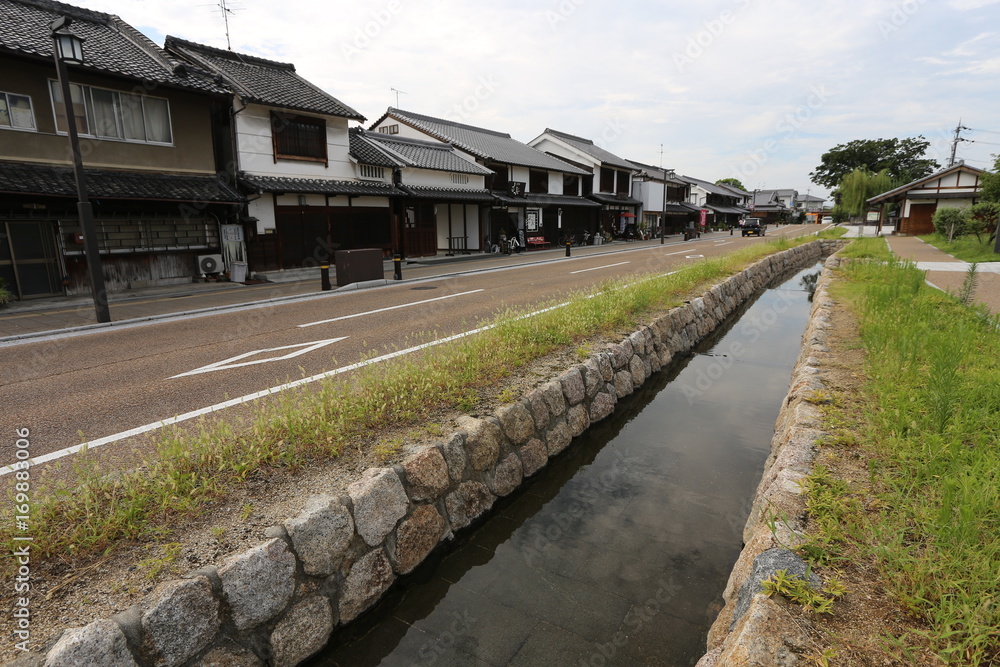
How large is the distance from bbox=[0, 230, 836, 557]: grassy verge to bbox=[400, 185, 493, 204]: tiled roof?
720 inches

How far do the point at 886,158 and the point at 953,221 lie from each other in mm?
58222

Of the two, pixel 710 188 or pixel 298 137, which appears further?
pixel 710 188

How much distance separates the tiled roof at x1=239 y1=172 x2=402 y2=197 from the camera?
17.9 m

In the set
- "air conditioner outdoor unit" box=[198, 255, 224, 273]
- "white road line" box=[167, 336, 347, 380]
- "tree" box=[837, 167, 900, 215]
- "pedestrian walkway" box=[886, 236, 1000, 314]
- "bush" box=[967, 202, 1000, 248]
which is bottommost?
"white road line" box=[167, 336, 347, 380]

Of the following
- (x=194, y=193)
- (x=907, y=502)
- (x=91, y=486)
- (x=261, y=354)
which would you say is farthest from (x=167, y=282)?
(x=907, y=502)

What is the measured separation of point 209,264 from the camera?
17.9 meters

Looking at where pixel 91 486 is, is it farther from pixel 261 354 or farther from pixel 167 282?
pixel 167 282

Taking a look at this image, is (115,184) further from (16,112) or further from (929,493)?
(929,493)

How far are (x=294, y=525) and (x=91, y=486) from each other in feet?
4.62

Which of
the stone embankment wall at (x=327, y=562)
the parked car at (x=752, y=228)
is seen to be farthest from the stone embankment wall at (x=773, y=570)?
the parked car at (x=752, y=228)

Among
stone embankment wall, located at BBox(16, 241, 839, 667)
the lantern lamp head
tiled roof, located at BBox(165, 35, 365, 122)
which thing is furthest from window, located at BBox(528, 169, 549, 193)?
stone embankment wall, located at BBox(16, 241, 839, 667)

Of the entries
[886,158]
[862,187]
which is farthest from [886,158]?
[862,187]

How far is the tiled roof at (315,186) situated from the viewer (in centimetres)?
1795

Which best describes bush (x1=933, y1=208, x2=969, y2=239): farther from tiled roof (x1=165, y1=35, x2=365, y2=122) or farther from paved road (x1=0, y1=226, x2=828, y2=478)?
tiled roof (x1=165, y1=35, x2=365, y2=122)
